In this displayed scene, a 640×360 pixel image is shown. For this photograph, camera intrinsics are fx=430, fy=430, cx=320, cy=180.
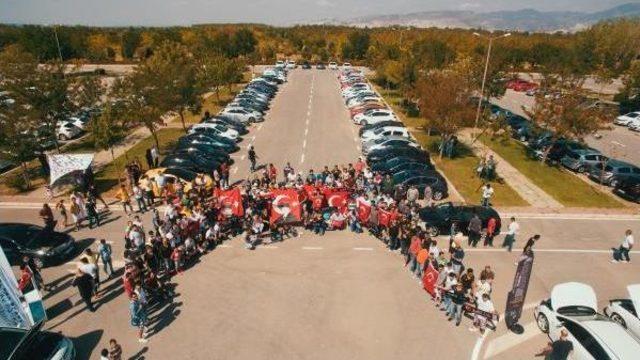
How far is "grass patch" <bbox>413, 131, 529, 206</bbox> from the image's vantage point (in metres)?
26.3

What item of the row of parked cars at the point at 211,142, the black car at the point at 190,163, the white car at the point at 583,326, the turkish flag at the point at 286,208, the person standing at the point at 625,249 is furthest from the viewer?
the black car at the point at 190,163

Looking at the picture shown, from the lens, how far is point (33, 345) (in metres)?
12.2

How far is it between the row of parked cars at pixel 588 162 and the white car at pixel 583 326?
54.0ft

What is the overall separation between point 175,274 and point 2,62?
22370 mm

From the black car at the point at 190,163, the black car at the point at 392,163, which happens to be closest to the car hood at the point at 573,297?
the black car at the point at 392,163

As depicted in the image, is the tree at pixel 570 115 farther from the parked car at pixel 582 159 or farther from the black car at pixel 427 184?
the black car at pixel 427 184

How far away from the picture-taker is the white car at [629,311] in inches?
563

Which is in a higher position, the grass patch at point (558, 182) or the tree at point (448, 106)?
the tree at point (448, 106)

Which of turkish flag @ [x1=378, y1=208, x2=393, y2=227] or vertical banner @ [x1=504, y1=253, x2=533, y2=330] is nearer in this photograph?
vertical banner @ [x1=504, y1=253, x2=533, y2=330]

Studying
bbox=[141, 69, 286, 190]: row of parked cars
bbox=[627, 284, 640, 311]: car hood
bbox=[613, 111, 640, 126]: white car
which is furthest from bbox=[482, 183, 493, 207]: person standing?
bbox=[613, 111, 640, 126]: white car

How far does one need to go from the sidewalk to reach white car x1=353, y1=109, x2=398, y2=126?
27.8 feet

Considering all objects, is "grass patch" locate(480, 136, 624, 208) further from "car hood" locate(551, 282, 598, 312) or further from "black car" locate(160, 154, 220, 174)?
"black car" locate(160, 154, 220, 174)

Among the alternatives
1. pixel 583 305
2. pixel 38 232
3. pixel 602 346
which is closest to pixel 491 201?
pixel 583 305

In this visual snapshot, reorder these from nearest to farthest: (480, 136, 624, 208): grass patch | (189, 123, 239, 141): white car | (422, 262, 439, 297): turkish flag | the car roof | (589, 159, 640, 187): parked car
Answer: the car roof < (422, 262, 439, 297): turkish flag < (480, 136, 624, 208): grass patch < (589, 159, 640, 187): parked car < (189, 123, 239, 141): white car
